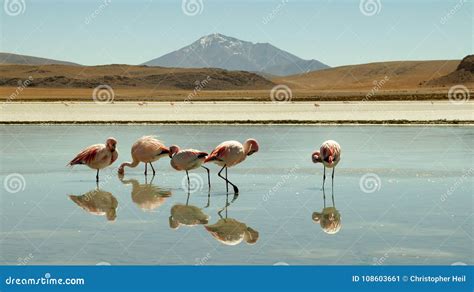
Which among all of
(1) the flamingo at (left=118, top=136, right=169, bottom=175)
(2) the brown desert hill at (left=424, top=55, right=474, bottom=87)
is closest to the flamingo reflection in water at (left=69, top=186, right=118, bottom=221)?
(1) the flamingo at (left=118, top=136, right=169, bottom=175)

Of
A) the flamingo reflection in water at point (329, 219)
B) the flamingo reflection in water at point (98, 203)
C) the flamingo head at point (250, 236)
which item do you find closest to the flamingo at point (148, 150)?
the flamingo reflection in water at point (98, 203)

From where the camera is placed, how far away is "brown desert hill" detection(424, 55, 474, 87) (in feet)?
537

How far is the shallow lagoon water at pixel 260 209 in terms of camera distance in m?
8.45

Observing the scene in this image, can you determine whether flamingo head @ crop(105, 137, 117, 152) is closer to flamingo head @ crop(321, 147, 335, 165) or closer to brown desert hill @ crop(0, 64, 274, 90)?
flamingo head @ crop(321, 147, 335, 165)

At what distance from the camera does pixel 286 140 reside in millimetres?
24266

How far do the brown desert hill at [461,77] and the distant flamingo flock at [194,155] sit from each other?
151935 millimetres

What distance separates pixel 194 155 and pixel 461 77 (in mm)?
161877

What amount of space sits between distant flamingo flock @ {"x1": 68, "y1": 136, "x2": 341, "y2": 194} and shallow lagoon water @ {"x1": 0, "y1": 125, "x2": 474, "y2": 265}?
17.3 inches

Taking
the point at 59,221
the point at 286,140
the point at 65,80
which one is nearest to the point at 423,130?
the point at 286,140

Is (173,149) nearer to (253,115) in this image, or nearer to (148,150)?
(148,150)

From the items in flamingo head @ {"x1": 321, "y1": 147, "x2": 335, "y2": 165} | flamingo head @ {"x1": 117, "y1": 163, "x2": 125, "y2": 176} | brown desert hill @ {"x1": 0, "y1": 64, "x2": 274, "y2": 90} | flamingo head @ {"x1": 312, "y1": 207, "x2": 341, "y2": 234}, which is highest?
brown desert hill @ {"x1": 0, "y1": 64, "x2": 274, "y2": 90}

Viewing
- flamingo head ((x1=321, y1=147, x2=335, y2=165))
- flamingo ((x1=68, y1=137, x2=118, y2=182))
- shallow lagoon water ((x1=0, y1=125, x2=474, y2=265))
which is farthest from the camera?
flamingo ((x1=68, y1=137, x2=118, y2=182))

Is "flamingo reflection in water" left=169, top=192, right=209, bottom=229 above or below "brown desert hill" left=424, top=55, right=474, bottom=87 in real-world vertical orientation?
below

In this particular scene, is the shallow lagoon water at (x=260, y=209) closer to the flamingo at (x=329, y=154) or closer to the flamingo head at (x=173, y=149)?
the flamingo at (x=329, y=154)
